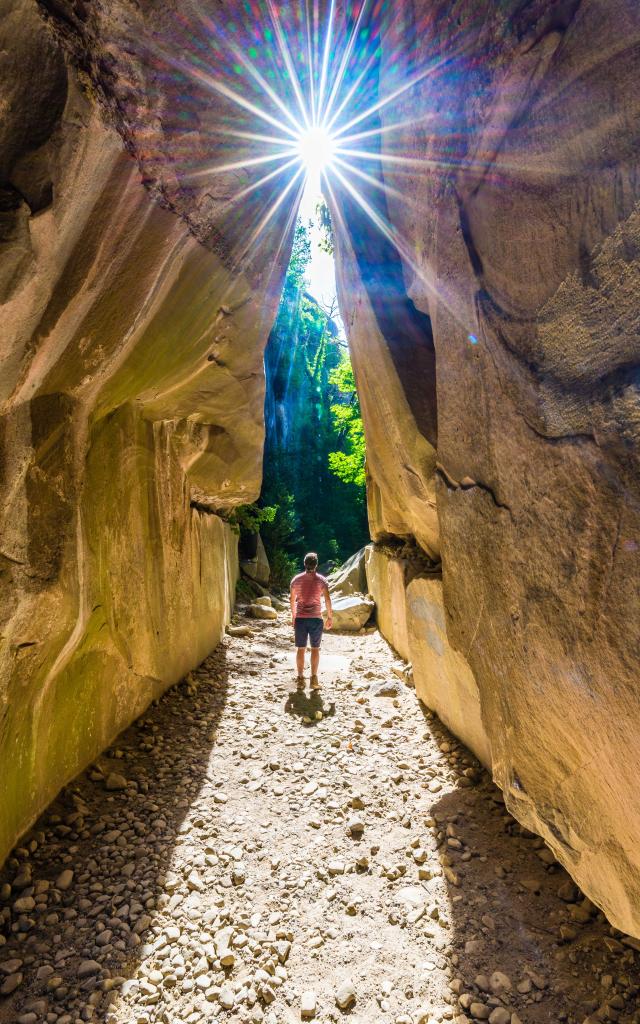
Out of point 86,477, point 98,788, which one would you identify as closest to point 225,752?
point 98,788

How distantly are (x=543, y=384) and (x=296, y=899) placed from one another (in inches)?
133

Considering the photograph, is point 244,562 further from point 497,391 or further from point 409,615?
point 497,391

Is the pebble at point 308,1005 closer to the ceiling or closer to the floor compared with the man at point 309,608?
closer to the floor

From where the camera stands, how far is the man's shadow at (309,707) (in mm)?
5238

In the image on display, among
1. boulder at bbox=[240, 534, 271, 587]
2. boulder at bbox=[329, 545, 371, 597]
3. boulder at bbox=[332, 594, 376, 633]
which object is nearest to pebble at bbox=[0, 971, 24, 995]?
boulder at bbox=[332, 594, 376, 633]

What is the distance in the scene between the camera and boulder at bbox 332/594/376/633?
29.3ft

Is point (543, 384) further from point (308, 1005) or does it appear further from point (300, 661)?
point (300, 661)

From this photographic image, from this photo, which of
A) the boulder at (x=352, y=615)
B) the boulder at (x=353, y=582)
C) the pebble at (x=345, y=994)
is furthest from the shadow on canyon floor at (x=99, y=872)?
the boulder at (x=353, y=582)

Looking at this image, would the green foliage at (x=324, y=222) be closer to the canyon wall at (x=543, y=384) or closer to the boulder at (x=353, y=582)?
the canyon wall at (x=543, y=384)

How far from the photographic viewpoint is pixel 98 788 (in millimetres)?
3791

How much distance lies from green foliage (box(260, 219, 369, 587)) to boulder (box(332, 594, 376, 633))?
6.79 m

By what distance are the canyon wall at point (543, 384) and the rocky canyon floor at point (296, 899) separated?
571 mm

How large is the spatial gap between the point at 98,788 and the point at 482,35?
5.79m

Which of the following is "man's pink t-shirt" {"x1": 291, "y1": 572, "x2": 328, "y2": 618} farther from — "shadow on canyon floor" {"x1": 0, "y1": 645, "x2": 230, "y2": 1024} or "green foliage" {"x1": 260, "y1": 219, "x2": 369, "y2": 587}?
"green foliage" {"x1": 260, "y1": 219, "x2": 369, "y2": 587}
